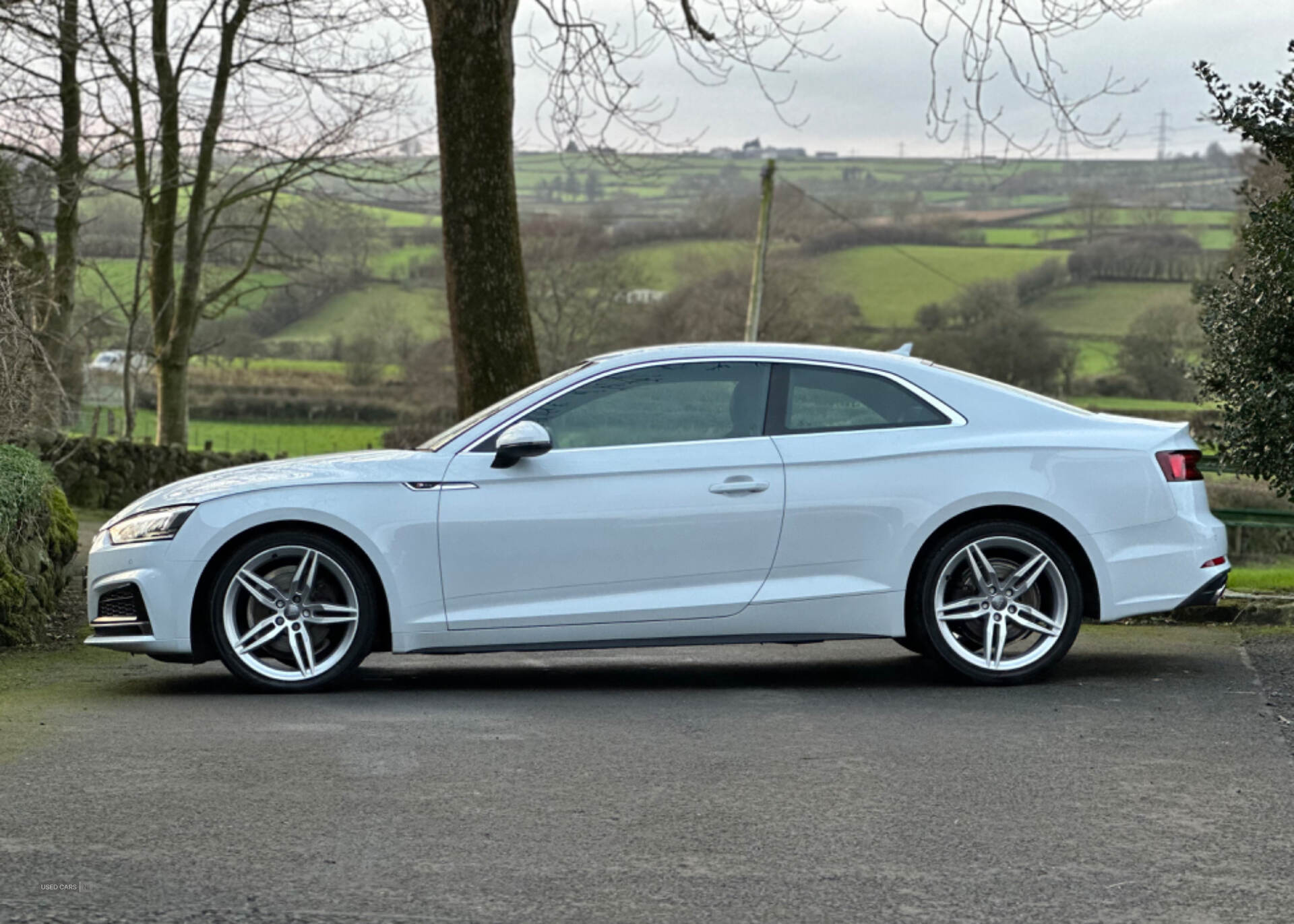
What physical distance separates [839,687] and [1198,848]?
10.0ft

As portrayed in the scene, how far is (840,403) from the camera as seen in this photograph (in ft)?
25.1

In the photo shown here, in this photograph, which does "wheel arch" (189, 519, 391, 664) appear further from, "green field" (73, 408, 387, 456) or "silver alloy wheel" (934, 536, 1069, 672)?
"green field" (73, 408, 387, 456)

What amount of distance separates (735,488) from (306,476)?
78.7 inches

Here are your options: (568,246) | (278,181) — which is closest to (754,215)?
(568,246)

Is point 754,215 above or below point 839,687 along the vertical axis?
above

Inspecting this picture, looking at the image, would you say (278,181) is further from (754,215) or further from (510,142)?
(754,215)

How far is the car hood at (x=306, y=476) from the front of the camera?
7.44 meters

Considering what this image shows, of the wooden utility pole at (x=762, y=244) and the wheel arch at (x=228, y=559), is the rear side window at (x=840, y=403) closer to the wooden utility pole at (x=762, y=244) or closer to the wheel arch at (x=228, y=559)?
the wheel arch at (x=228, y=559)

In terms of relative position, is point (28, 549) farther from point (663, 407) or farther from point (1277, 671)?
point (1277, 671)

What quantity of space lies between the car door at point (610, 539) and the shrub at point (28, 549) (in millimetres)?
3662

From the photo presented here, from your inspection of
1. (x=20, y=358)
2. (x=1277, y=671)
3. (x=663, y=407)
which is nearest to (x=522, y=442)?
(x=663, y=407)

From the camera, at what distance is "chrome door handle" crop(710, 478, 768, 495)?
737cm

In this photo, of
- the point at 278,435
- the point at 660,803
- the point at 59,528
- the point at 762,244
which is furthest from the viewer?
the point at 278,435

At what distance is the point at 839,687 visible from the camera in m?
7.73
